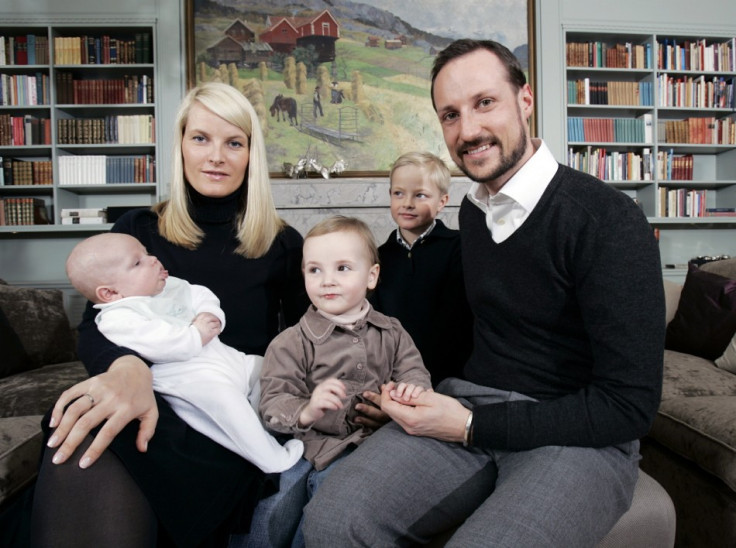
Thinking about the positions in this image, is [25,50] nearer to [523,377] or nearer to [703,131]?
[523,377]

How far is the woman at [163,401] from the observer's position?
0.99 metres

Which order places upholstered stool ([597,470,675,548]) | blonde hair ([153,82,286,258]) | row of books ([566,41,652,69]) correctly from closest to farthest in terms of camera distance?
upholstered stool ([597,470,675,548]) → blonde hair ([153,82,286,258]) → row of books ([566,41,652,69])

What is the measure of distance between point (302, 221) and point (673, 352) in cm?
337

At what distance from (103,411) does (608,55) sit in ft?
18.8

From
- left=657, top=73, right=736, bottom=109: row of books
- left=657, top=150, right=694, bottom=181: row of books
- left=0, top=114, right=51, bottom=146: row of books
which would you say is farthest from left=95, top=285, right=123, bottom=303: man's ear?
left=657, top=73, right=736, bottom=109: row of books

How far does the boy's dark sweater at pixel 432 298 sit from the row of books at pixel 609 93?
404 cm

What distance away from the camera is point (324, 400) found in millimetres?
1145

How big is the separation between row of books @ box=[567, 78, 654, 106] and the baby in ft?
16.5

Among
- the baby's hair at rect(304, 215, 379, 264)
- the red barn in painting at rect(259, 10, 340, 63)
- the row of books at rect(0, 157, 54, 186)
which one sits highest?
the red barn in painting at rect(259, 10, 340, 63)

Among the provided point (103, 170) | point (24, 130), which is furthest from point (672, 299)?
point (24, 130)

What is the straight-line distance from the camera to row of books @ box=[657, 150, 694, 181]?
5.36m

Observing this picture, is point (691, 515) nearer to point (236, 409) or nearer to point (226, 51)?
point (236, 409)

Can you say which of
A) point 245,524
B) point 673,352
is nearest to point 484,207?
point 245,524

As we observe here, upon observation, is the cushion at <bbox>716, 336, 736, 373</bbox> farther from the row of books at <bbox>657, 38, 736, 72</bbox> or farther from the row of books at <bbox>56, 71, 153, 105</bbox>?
the row of books at <bbox>56, 71, 153, 105</bbox>
